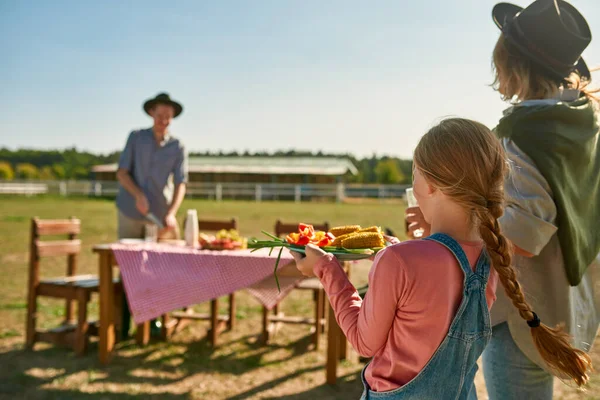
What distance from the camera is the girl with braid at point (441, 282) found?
1354mm

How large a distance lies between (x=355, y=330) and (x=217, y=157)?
61.3 m

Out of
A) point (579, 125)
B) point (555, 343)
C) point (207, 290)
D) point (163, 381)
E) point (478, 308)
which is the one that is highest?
point (579, 125)

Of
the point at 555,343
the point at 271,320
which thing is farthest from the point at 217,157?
the point at 555,343

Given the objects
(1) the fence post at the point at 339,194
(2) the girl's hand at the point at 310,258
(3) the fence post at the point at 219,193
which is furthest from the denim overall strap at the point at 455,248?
(3) the fence post at the point at 219,193

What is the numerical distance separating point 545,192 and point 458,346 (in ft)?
2.10

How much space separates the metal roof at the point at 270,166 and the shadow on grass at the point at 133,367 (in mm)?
44688

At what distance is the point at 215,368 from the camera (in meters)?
4.45

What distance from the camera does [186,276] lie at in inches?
157

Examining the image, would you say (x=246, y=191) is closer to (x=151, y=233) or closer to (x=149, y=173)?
(x=149, y=173)

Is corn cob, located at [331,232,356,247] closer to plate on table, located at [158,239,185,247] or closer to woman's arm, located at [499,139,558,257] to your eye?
woman's arm, located at [499,139,558,257]

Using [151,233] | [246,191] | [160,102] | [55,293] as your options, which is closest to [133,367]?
[55,293]

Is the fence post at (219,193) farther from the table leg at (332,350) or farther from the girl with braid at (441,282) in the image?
the girl with braid at (441,282)

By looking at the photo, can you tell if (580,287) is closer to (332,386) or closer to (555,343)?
(555,343)

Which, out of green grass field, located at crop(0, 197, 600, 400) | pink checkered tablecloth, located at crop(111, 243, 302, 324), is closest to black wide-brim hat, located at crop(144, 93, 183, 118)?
pink checkered tablecloth, located at crop(111, 243, 302, 324)
